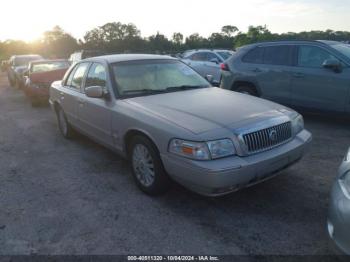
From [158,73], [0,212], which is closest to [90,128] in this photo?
[158,73]

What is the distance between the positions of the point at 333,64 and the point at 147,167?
164 inches

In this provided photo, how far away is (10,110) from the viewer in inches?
394

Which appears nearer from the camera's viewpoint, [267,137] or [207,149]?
[207,149]

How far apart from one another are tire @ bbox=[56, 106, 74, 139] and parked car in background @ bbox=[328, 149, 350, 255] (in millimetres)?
4746

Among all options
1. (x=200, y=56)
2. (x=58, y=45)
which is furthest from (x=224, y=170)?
(x=58, y=45)

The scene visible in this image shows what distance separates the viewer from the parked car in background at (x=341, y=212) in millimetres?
2203

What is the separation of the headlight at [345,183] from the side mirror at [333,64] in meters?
4.09

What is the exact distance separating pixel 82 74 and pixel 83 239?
303 centimetres

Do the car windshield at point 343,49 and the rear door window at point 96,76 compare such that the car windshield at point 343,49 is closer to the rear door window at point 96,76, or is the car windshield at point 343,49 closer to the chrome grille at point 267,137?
the chrome grille at point 267,137

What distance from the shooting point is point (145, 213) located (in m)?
3.48

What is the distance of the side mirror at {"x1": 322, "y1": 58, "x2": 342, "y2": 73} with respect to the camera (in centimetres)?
590

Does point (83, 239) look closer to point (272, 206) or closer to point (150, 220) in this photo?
point (150, 220)

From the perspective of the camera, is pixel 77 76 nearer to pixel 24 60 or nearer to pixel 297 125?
pixel 297 125

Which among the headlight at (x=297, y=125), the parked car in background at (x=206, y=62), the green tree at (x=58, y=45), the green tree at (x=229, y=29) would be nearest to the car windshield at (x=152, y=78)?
the headlight at (x=297, y=125)
